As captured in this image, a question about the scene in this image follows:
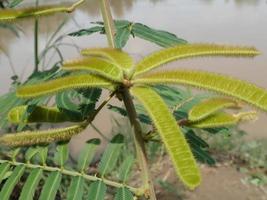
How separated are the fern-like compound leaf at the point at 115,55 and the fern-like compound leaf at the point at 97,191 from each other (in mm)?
339

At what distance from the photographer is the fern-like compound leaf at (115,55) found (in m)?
0.61

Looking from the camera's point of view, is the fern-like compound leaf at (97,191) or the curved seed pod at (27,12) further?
the fern-like compound leaf at (97,191)

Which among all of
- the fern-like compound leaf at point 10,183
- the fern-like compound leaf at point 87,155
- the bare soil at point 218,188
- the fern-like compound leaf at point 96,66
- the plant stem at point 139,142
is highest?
the fern-like compound leaf at point 96,66

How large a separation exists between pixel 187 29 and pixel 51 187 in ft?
22.0

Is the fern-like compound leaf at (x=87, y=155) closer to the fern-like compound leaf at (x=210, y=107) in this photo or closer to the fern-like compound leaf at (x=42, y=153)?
the fern-like compound leaf at (x=42, y=153)

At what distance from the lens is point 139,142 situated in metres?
0.69

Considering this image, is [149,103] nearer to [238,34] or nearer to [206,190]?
[206,190]

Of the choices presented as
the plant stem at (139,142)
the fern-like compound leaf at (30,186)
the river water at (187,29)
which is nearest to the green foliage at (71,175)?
the fern-like compound leaf at (30,186)

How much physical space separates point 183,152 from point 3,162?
22.4 inches

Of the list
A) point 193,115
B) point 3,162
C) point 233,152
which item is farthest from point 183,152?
point 233,152

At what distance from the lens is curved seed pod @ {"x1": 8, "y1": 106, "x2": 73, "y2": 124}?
30.5 inches

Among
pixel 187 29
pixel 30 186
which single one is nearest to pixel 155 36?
pixel 30 186

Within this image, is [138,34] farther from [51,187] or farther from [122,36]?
[51,187]

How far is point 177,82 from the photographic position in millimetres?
578
